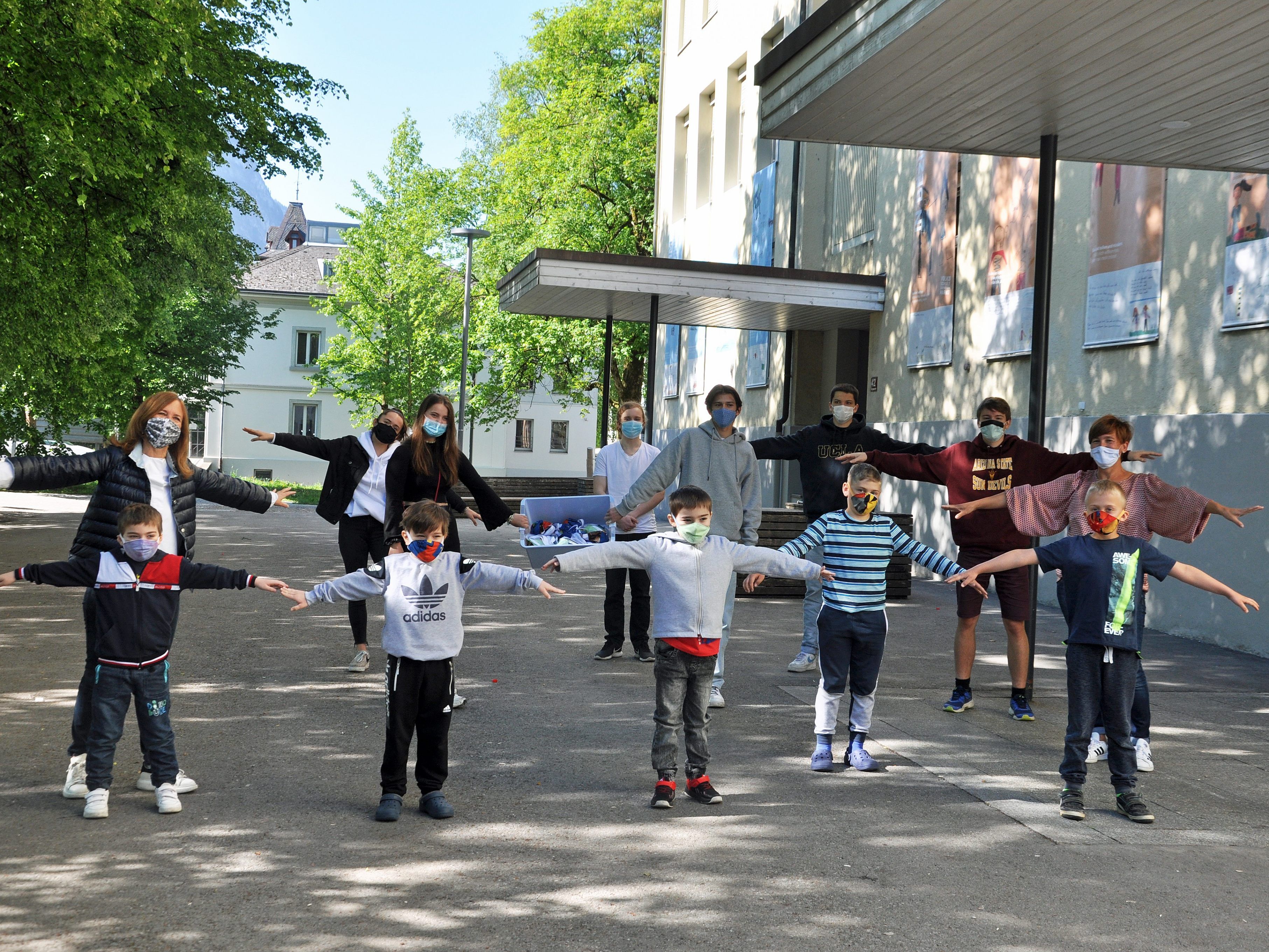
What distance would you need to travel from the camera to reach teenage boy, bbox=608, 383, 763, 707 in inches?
307

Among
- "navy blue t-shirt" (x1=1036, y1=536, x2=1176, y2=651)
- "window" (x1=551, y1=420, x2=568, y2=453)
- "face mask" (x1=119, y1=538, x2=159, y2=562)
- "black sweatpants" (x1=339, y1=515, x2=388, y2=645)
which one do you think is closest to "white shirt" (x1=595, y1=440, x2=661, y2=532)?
"black sweatpants" (x1=339, y1=515, x2=388, y2=645)

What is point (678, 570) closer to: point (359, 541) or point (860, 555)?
point (860, 555)

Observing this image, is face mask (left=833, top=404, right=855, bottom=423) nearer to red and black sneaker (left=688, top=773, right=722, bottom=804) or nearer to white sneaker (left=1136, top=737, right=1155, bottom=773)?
white sneaker (left=1136, top=737, right=1155, bottom=773)

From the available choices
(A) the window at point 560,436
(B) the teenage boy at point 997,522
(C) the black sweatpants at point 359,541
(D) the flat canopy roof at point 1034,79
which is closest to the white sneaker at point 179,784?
(C) the black sweatpants at point 359,541

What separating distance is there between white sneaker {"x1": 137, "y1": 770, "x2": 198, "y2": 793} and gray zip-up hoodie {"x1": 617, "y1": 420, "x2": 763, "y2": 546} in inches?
133

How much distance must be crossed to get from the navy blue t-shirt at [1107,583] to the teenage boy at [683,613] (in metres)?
1.34

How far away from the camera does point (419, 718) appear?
538 centimetres

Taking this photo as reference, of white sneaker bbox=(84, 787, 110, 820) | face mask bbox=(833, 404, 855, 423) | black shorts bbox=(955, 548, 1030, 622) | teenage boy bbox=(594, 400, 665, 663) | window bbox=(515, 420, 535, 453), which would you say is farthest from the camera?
window bbox=(515, 420, 535, 453)

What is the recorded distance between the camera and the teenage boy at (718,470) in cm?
780

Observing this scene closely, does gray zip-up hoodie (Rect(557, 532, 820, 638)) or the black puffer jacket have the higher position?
the black puffer jacket

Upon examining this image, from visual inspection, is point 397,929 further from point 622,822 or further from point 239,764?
point 239,764

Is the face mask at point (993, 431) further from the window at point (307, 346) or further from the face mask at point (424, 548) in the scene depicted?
the window at point (307, 346)

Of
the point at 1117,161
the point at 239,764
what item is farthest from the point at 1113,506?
the point at 1117,161

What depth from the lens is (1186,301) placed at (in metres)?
11.9
